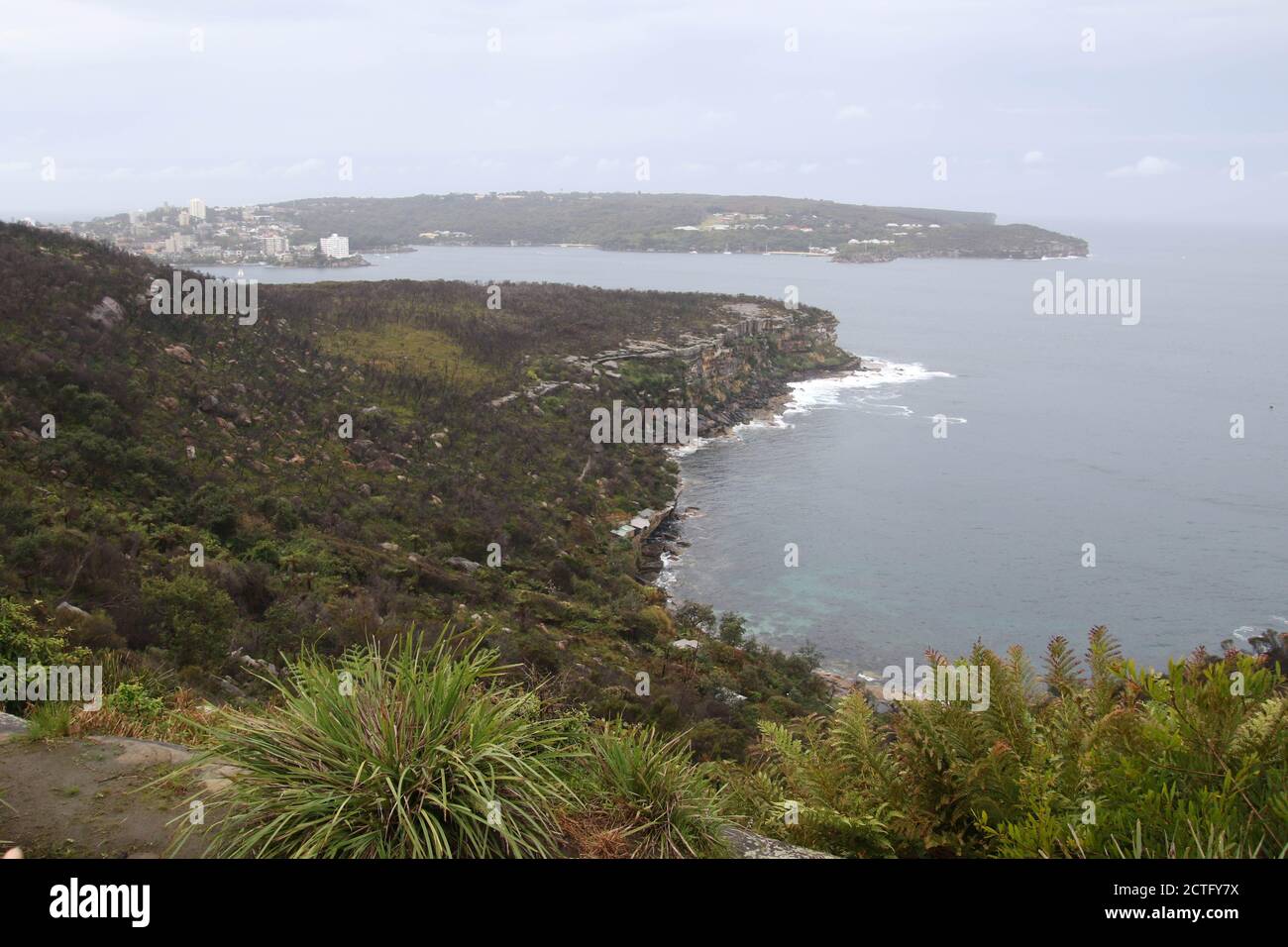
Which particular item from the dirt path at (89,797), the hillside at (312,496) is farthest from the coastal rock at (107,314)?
the dirt path at (89,797)

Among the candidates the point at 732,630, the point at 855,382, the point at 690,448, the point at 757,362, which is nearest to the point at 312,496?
the point at 732,630

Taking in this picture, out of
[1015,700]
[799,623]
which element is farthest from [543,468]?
[1015,700]

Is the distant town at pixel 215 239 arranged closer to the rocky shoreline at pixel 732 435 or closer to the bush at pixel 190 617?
the rocky shoreline at pixel 732 435

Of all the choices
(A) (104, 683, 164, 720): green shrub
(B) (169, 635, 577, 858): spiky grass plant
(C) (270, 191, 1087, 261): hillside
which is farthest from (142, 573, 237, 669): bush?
(C) (270, 191, 1087, 261): hillside

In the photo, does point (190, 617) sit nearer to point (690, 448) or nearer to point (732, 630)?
point (732, 630)

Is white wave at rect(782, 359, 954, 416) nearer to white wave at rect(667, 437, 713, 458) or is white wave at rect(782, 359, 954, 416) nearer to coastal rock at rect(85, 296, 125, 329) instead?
white wave at rect(667, 437, 713, 458)

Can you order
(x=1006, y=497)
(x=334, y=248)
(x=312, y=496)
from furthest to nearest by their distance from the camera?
(x=334, y=248), (x=1006, y=497), (x=312, y=496)

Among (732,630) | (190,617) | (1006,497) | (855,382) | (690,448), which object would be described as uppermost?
(855,382)
